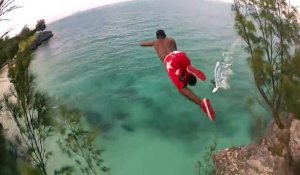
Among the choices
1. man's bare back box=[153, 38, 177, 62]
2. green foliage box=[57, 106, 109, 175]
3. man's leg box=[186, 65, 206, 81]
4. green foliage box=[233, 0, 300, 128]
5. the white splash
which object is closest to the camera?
man's leg box=[186, 65, 206, 81]

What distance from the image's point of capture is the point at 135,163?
16.6 metres

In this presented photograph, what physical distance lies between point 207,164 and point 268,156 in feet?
8.84

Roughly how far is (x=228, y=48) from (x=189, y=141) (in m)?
11.2

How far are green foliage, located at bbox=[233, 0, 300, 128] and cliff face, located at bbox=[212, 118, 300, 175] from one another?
3.69 ft

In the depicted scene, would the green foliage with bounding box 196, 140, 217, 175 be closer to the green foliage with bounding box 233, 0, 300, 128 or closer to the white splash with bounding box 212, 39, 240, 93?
the green foliage with bounding box 233, 0, 300, 128

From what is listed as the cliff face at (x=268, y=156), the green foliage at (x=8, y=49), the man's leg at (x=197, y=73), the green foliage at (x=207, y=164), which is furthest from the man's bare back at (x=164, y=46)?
the green foliage at (x=207, y=164)

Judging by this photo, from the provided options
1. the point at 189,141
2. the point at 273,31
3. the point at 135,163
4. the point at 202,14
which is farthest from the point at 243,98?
the point at 202,14

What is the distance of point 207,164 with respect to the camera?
51.9ft

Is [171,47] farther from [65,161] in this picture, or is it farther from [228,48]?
[228,48]

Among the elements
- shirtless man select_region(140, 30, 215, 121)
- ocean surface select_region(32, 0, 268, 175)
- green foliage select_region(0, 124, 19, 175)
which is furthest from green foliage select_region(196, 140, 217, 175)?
shirtless man select_region(140, 30, 215, 121)

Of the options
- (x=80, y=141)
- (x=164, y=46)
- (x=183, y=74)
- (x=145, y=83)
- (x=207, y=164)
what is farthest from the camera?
(x=145, y=83)

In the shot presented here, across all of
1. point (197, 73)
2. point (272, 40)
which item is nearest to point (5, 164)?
point (197, 73)

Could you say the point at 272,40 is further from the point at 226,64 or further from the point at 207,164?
the point at 226,64

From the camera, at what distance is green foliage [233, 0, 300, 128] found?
11.9 metres
